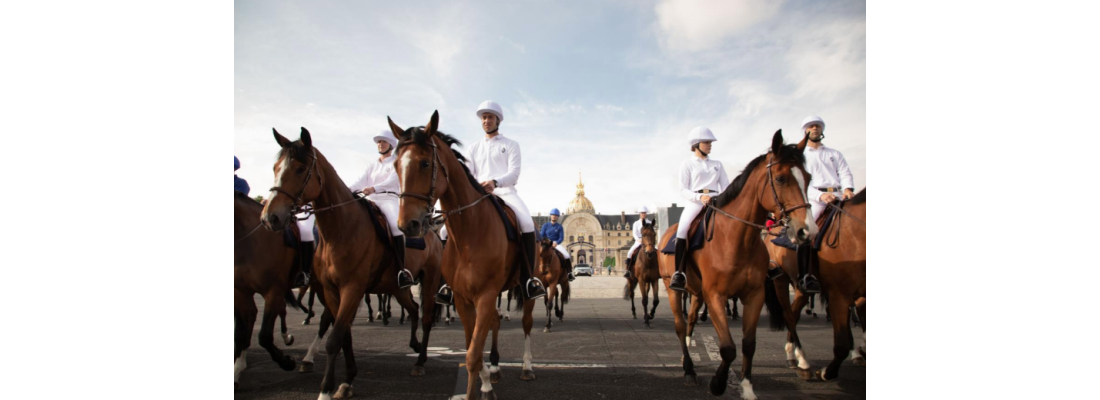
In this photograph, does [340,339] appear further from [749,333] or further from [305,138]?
[749,333]

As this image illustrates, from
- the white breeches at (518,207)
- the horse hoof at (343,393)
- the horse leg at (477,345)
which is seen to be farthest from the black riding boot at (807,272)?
the horse hoof at (343,393)

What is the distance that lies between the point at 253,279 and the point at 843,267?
20.4ft

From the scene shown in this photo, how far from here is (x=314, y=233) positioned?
6.66 metres

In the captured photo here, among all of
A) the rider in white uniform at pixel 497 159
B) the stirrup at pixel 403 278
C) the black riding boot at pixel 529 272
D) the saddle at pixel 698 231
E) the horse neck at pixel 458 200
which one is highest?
the rider in white uniform at pixel 497 159

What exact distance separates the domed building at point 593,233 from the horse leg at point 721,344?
102 m

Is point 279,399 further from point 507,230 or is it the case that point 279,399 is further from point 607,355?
point 607,355

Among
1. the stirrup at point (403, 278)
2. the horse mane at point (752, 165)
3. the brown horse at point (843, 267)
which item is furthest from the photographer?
the stirrup at point (403, 278)

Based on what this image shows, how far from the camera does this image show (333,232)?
16.3 ft

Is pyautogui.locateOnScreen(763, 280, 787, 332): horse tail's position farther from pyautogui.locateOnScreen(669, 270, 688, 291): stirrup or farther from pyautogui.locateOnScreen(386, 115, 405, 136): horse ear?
pyautogui.locateOnScreen(386, 115, 405, 136): horse ear

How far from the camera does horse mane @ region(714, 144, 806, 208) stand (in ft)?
14.6

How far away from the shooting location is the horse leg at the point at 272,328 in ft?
17.7

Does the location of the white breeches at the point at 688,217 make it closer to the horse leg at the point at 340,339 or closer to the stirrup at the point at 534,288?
the stirrup at the point at 534,288

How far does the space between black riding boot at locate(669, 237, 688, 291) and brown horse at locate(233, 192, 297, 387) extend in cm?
424
